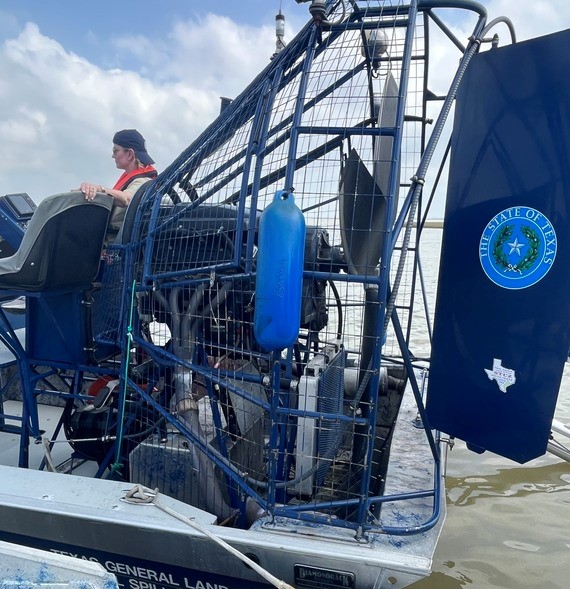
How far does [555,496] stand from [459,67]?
4.06m

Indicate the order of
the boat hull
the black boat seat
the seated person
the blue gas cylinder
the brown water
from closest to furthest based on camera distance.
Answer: the blue gas cylinder
the boat hull
the black boat seat
the brown water
the seated person

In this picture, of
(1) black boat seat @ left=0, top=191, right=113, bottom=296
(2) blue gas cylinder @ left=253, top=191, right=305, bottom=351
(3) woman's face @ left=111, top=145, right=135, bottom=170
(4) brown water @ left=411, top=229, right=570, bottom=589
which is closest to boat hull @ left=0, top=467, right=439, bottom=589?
(2) blue gas cylinder @ left=253, top=191, right=305, bottom=351

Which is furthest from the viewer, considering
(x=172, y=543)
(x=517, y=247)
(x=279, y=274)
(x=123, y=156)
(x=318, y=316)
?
(x=123, y=156)

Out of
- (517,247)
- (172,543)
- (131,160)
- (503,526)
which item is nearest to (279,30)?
(131,160)

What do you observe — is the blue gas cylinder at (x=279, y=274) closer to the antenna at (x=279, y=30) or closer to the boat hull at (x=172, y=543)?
the boat hull at (x=172, y=543)

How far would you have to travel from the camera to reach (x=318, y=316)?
3410 mm

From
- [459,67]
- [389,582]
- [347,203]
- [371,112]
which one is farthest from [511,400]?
[371,112]

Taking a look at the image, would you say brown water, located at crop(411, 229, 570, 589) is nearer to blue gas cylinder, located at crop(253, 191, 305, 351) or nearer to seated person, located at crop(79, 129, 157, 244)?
blue gas cylinder, located at crop(253, 191, 305, 351)

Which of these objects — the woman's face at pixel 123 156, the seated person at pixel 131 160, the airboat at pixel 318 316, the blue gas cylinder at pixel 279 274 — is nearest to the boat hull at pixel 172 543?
the airboat at pixel 318 316

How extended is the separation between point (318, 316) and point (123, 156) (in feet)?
7.45

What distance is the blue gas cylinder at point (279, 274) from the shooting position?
6.66 ft

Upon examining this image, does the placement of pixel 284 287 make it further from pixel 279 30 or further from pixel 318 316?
pixel 279 30

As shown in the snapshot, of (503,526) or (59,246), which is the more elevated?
(59,246)

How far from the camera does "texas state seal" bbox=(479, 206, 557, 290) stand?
2227mm
